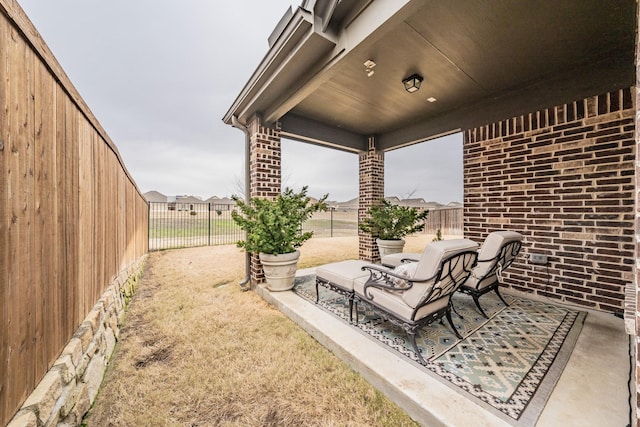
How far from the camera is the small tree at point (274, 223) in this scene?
3.27 m

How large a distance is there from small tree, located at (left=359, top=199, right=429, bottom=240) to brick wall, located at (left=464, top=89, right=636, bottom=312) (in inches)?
53.9

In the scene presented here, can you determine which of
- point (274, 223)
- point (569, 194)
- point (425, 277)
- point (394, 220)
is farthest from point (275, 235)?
point (569, 194)

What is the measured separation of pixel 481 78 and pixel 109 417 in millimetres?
4917

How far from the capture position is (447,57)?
2.64m

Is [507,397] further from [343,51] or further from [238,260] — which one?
[238,260]

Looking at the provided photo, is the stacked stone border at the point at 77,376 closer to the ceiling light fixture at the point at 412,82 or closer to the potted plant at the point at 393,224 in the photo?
the ceiling light fixture at the point at 412,82

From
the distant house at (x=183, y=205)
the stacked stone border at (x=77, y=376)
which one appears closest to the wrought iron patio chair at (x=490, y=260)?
the stacked stone border at (x=77, y=376)

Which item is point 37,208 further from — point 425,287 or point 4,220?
point 425,287

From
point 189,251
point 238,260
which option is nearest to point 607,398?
point 238,260

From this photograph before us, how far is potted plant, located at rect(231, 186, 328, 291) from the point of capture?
3279 millimetres

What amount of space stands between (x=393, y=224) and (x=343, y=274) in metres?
2.68

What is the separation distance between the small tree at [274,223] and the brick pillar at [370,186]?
2258 mm

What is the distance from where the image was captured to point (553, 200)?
3.05m

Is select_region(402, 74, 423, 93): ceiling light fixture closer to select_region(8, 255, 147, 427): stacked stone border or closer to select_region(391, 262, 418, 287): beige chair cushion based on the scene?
select_region(391, 262, 418, 287): beige chair cushion
